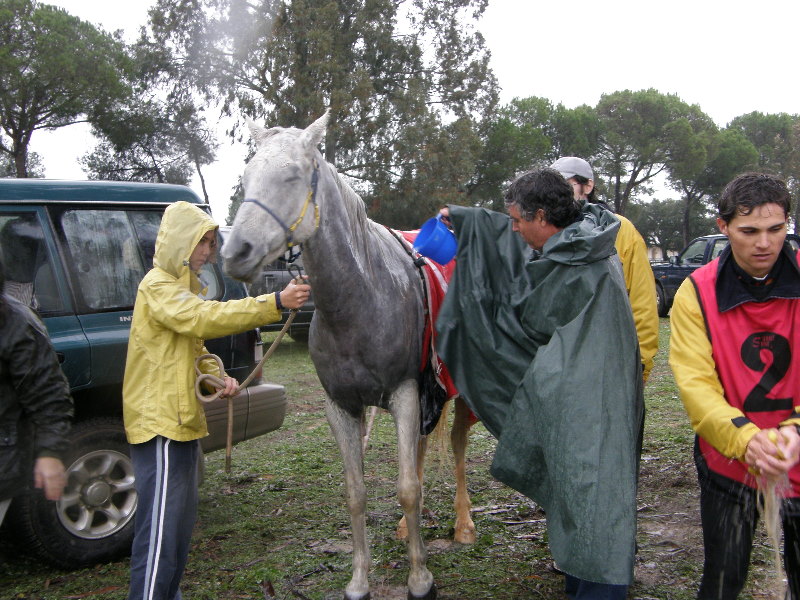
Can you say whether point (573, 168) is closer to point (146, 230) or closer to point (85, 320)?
point (146, 230)

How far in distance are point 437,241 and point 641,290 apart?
1072 mm

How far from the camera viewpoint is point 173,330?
8.59 ft

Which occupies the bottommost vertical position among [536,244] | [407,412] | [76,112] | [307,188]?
[407,412]

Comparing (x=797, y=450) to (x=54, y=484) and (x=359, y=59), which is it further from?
(x=359, y=59)

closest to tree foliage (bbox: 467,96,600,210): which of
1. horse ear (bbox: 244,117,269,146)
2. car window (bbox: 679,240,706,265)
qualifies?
car window (bbox: 679,240,706,265)

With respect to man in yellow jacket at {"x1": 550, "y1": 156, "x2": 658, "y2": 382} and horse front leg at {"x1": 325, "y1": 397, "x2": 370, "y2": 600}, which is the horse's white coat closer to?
horse front leg at {"x1": 325, "y1": 397, "x2": 370, "y2": 600}

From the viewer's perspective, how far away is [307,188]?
2732mm

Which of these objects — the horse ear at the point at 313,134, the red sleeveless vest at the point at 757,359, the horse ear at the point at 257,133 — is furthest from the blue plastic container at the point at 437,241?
the red sleeveless vest at the point at 757,359

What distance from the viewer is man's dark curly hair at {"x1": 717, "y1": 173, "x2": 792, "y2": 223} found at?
213cm

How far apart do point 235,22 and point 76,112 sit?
24.2 feet

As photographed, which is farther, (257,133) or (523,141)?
(523,141)

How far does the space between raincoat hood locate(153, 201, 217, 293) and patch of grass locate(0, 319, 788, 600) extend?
1.76m

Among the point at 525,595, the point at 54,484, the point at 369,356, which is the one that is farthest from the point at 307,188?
the point at 525,595

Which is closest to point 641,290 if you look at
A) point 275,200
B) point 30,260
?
point 275,200
